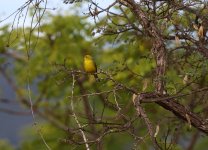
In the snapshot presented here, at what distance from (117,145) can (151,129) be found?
584 cm

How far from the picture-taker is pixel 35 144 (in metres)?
8.27

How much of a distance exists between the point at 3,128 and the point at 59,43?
33.9 feet

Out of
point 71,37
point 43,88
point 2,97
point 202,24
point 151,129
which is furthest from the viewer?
point 2,97

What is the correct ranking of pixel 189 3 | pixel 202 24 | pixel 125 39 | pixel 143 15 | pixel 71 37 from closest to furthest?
pixel 143 15
pixel 189 3
pixel 202 24
pixel 125 39
pixel 71 37

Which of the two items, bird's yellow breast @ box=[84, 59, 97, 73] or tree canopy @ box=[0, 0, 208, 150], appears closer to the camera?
tree canopy @ box=[0, 0, 208, 150]

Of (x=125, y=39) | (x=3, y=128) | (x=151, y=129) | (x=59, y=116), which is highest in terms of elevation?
(x=125, y=39)

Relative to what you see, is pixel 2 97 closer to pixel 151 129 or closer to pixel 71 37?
pixel 71 37

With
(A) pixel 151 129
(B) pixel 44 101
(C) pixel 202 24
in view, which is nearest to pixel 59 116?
(B) pixel 44 101

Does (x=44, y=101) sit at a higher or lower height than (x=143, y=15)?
lower

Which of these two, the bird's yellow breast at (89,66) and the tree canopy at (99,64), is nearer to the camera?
the tree canopy at (99,64)

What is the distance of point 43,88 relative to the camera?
7500mm

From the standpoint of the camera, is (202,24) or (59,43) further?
(59,43)

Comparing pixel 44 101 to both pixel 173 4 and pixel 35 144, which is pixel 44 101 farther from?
pixel 173 4

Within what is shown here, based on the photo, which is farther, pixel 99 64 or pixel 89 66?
pixel 89 66
